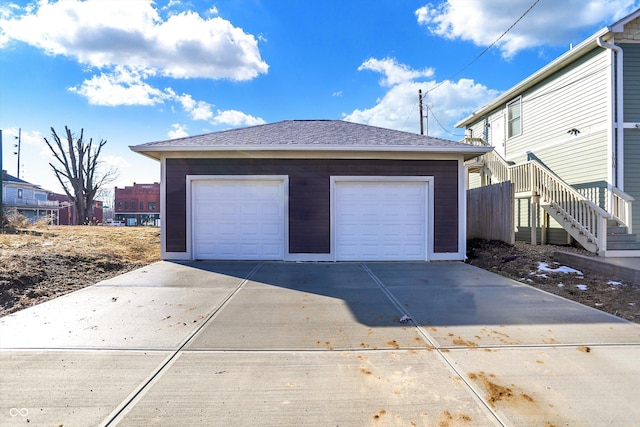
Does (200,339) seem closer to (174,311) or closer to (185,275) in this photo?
(174,311)

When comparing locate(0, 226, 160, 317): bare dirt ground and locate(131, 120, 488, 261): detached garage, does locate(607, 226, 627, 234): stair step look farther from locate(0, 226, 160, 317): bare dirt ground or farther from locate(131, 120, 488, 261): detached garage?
locate(0, 226, 160, 317): bare dirt ground

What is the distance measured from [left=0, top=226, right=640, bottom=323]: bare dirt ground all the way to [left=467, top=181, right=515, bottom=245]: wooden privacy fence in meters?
0.46

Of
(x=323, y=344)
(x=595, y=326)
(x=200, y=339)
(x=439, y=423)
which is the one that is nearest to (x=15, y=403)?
(x=200, y=339)

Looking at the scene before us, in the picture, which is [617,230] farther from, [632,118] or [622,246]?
[632,118]

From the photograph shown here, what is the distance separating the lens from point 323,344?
3188mm

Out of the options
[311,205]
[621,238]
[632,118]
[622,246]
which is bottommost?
[622,246]

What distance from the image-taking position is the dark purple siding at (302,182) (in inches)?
320

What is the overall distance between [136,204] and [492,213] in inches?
2382

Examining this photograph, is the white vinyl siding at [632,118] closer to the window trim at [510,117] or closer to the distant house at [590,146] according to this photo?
the distant house at [590,146]

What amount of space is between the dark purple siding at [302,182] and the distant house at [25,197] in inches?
1270

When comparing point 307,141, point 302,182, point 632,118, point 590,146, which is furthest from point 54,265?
point 632,118

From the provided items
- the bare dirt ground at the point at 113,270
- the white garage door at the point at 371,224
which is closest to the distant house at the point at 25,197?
the bare dirt ground at the point at 113,270

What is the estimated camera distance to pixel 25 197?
35.8 metres

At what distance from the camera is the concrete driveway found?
→ 7.12 feet
